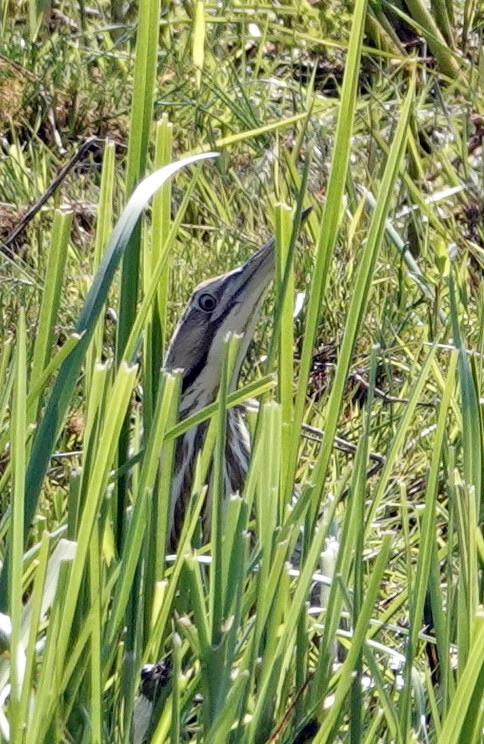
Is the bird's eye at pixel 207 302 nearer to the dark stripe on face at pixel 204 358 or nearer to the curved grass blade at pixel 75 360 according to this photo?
the dark stripe on face at pixel 204 358

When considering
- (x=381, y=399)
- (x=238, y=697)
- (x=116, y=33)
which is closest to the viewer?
(x=238, y=697)

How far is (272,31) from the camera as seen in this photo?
345 centimetres

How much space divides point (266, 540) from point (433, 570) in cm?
11

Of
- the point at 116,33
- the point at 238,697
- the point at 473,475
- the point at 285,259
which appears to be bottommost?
the point at 238,697

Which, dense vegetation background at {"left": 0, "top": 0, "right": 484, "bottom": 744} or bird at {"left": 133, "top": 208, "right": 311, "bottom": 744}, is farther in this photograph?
bird at {"left": 133, "top": 208, "right": 311, "bottom": 744}

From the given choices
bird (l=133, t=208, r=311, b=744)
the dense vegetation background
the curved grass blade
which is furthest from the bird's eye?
the curved grass blade

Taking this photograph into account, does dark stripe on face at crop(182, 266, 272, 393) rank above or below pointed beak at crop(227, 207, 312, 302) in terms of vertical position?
below

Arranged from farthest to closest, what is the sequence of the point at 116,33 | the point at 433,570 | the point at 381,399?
the point at 116,33 < the point at 381,399 < the point at 433,570

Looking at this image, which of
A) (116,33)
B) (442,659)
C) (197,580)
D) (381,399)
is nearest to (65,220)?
(197,580)

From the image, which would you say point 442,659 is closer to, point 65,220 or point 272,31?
point 65,220

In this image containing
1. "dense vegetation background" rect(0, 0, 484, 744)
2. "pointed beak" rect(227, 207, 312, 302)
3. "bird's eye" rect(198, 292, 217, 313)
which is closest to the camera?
"dense vegetation background" rect(0, 0, 484, 744)

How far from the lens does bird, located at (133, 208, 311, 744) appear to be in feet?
5.76

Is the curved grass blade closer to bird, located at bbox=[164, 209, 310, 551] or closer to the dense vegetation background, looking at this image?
the dense vegetation background

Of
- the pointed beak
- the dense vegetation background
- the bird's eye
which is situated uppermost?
the pointed beak
